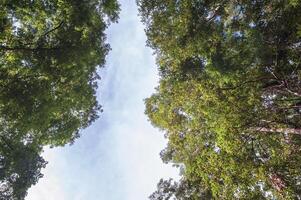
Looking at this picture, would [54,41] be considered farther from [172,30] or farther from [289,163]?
[289,163]

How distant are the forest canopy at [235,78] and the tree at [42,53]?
3174 mm

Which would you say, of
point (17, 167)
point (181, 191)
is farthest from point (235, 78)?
point (17, 167)

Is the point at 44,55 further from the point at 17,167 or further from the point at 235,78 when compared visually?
the point at 17,167

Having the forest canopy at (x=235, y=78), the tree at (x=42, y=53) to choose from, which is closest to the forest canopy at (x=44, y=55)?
the tree at (x=42, y=53)

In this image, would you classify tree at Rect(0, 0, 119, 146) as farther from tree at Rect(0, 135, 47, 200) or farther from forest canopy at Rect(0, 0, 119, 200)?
tree at Rect(0, 135, 47, 200)

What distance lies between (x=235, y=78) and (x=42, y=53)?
31.2 feet

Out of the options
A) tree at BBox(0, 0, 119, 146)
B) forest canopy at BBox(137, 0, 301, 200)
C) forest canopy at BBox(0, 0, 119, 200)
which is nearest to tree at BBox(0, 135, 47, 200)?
forest canopy at BBox(0, 0, 119, 200)

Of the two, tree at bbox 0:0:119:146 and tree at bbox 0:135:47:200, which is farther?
tree at bbox 0:135:47:200

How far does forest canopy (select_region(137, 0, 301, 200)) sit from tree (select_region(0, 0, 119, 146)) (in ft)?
10.4

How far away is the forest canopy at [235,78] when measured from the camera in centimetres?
1463

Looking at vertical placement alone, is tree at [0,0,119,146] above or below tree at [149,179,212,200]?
above

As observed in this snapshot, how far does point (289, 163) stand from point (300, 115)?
3.23 metres

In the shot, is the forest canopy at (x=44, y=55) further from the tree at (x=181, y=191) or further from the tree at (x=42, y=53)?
the tree at (x=181, y=191)

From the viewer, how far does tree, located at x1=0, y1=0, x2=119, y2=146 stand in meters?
14.0
